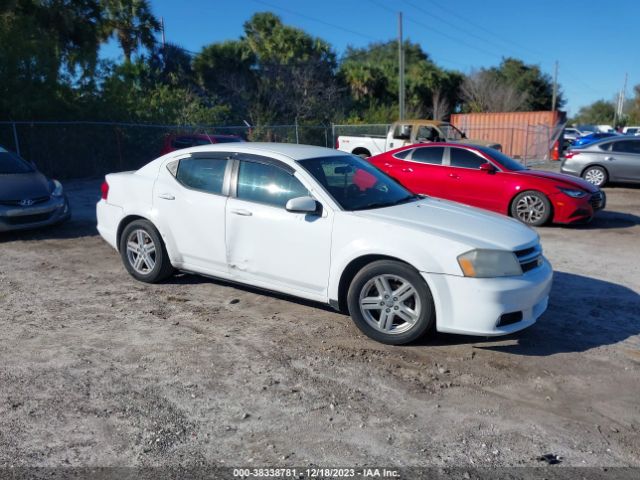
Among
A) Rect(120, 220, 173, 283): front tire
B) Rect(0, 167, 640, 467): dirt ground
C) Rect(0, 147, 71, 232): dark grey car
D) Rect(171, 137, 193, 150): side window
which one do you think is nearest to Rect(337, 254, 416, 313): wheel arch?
Rect(0, 167, 640, 467): dirt ground

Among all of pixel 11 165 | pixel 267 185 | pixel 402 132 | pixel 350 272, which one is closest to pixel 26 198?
pixel 11 165

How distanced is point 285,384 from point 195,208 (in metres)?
2.36

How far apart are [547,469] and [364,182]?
3.15 meters

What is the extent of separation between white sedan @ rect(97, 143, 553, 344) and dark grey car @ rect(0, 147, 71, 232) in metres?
3.07

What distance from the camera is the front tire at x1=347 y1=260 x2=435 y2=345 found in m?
4.52

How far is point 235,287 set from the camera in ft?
20.4

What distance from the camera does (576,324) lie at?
17.5 ft

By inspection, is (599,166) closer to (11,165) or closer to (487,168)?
(487,168)

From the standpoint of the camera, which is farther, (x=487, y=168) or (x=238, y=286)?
(x=487, y=168)

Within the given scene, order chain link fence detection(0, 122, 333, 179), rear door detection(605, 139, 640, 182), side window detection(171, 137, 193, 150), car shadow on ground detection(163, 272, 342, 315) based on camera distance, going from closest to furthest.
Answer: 1. car shadow on ground detection(163, 272, 342, 315)
2. rear door detection(605, 139, 640, 182)
3. side window detection(171, 137, 193, 150)
4. chain link fence detection(0, 122, 333, 179)

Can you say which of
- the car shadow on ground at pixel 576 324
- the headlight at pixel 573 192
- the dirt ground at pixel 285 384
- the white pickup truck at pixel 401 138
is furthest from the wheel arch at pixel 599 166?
the dirt ground at pixel 285 384

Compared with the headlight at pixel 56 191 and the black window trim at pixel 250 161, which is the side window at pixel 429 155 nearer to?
the black window trim at pixel 250 161

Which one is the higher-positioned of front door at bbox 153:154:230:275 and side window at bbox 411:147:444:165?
side window at bbox 411:147:444:165

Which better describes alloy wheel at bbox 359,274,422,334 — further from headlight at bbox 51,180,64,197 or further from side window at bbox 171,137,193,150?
side window at bbox 171,137,193,150
